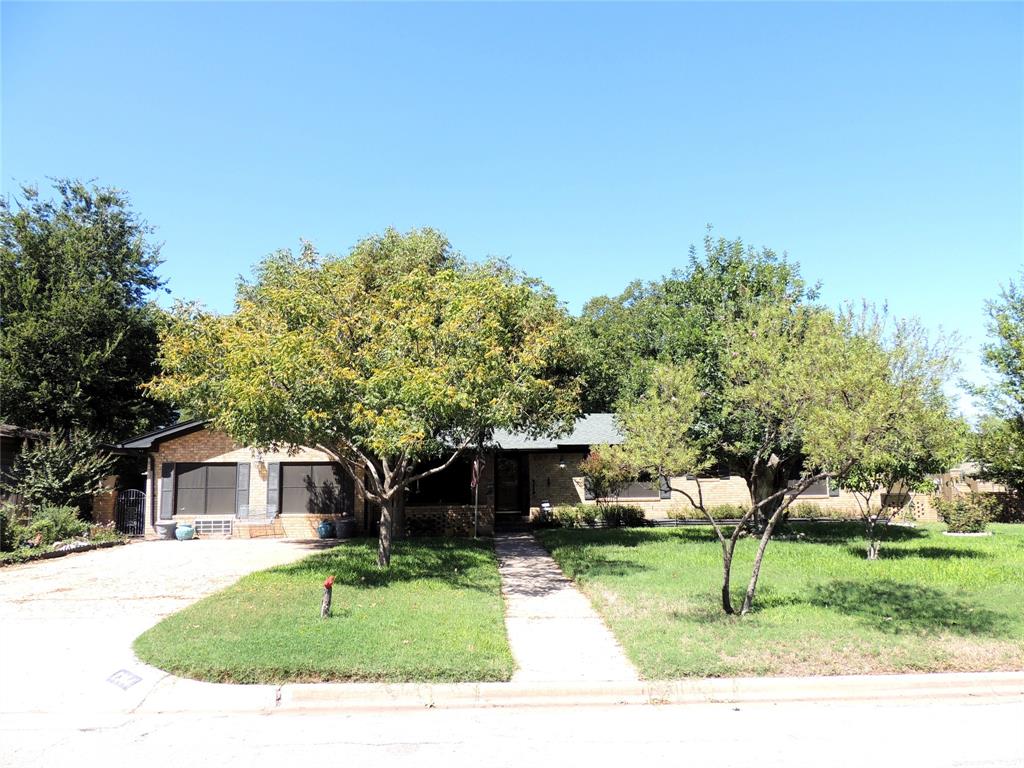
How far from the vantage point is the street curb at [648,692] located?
21.3ft

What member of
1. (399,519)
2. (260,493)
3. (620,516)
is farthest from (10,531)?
(620,516)

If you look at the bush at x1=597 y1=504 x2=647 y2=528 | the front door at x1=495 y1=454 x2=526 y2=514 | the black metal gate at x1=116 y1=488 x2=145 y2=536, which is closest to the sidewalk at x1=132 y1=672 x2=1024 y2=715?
the bush at x1=597 y1=504 x2=647 y2=528

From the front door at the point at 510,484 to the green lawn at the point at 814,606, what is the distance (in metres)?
9.31

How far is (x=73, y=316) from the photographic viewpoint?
23.2 m

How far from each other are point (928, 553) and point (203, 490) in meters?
19.7

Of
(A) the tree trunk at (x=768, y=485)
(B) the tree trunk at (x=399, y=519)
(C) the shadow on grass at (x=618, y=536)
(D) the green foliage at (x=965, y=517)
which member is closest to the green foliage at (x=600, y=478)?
(C) the shadow on grass at (x=618, y=536)

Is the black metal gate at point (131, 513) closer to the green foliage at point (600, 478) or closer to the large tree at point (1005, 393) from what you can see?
the green foliage at point (600, 478)

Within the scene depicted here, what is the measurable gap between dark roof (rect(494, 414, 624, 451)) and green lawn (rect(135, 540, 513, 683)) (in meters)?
10.3

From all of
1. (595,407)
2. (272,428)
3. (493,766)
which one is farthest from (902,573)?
(595,407)

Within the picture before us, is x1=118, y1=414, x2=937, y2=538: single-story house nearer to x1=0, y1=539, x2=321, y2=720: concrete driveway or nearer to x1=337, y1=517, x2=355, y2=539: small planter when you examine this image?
x1=337, y1=517, x2=355, y2=539: small planter

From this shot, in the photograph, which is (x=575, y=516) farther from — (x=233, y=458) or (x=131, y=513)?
(x=131, y=513)

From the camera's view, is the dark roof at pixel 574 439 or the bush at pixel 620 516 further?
the dark roof at pixel 574 439

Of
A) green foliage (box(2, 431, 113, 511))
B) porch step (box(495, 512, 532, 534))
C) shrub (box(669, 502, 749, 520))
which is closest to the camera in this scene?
green foliage (box(2, 431, 113, 511))

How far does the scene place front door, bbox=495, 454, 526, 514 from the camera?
87.2ft
